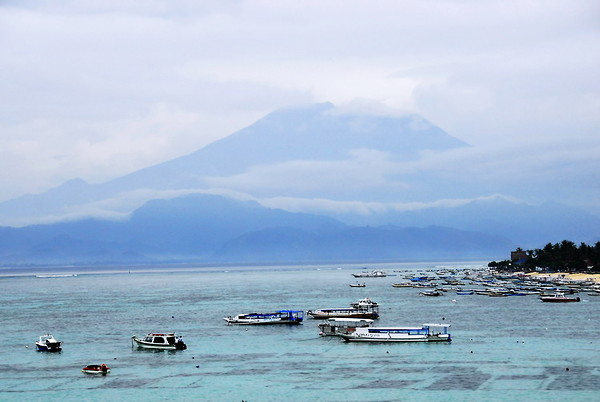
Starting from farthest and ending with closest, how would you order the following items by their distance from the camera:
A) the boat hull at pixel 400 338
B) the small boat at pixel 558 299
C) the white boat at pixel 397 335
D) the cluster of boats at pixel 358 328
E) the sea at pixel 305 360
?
the small boat at pixel 558 299 < the cluster of boats at pixel 358 328 < the white boat at pixel 397 335 < the boat hull at pixel 400 338 < the sea at pixel 305 360

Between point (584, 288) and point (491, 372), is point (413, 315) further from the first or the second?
point (584, 288)

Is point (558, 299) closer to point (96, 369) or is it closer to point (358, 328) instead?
point (358, 328)

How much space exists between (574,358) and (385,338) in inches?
823

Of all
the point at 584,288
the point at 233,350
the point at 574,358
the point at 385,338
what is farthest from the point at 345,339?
the point at 584,288

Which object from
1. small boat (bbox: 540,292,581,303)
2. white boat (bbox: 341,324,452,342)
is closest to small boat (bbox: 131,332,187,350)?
white boat (bbox: 341,324,452,342)

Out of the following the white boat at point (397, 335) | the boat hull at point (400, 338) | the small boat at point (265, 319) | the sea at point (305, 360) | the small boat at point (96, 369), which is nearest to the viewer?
the sea at point (305, 360)

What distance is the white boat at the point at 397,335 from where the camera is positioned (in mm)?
86688

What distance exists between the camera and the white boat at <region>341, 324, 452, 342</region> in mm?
86688

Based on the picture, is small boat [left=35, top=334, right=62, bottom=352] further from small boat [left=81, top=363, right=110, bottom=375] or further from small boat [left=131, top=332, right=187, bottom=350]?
small boat [left=81, top=363, right=110, bottom=375]

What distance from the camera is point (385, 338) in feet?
289

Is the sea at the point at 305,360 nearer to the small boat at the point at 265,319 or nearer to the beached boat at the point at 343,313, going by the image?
the beached boat at the point at 343,313

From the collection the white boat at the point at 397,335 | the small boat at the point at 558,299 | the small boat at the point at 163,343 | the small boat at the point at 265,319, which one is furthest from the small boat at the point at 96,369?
the small boat at the point at 558,299

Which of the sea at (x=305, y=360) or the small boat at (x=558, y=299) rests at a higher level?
the small boat at (x=558, y=299)

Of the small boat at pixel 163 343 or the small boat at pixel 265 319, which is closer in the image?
the small boat at pixel 163 343
